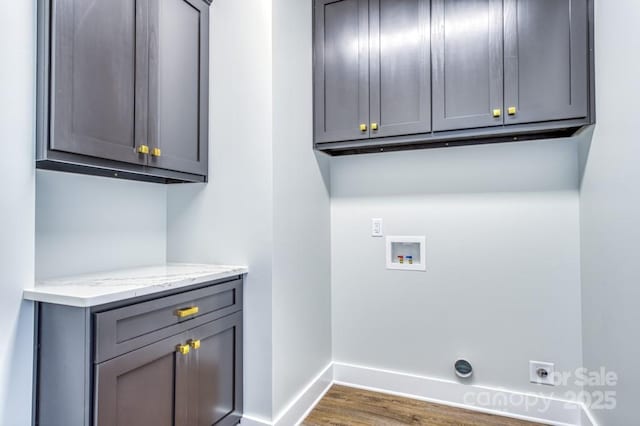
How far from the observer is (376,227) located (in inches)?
93.4

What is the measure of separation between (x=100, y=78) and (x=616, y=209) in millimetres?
2234

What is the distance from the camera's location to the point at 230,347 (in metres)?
1.74

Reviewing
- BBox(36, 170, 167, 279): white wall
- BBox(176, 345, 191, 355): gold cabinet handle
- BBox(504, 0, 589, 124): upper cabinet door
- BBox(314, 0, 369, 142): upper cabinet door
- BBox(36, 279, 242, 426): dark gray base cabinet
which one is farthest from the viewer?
BBox(314, 0, 369, 142): upper cabinet door

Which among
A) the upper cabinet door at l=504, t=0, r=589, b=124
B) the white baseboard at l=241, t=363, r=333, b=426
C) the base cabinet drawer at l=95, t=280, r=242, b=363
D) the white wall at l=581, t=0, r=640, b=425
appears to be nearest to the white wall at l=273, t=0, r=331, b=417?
the white baseboard at l=241, t=363, r=333, b=426

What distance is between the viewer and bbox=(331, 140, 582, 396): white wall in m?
1.98

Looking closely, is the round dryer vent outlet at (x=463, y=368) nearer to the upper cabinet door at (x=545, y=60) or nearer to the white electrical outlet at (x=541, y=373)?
the white electrical outlet at (x=541, y=373)

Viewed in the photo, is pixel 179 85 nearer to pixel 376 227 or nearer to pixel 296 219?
pixel 296 219

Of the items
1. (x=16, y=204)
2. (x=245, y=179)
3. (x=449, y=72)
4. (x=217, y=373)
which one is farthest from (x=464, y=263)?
(x=16, y=204)

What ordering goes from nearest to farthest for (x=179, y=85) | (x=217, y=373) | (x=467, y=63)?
(x=217, y=373) → (x=179, y=85) → (x=467, y=63)

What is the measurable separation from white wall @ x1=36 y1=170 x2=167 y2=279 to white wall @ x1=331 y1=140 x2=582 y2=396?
1195 millimetres

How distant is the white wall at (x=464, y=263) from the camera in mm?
1981

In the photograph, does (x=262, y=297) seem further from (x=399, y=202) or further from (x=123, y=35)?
(x=123, y=35)

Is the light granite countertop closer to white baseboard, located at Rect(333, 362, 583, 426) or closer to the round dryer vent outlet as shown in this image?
white baseboard, located at Rect(333, 362, 583, 426)

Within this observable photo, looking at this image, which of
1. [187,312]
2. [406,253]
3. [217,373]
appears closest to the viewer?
[187,312]
